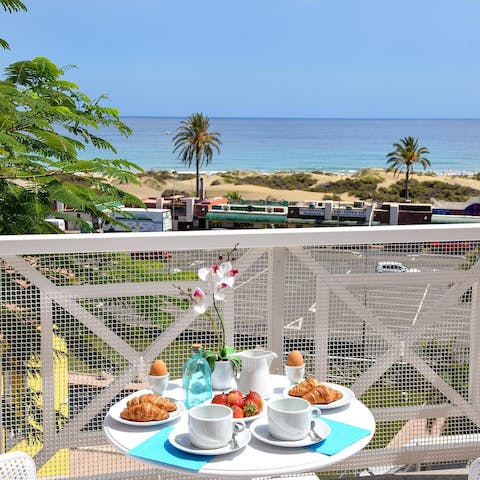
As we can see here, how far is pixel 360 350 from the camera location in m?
3.00

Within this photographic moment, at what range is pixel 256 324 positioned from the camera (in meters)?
2.95

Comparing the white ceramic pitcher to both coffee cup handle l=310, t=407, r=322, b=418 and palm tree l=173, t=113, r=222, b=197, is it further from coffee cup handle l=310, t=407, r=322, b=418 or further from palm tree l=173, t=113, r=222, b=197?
palm tree l=173, t=113, r=222, b=197

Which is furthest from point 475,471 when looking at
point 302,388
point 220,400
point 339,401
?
point 220,400

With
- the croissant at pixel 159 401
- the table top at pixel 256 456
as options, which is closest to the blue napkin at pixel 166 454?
the table top at pixel 256 456

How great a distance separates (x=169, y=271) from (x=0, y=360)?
719mm

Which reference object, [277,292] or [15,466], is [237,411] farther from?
[277,292]

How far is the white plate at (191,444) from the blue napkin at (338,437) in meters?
0.17

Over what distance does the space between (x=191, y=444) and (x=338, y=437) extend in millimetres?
382

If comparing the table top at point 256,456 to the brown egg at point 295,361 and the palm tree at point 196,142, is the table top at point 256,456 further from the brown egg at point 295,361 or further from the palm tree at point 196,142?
the palm tree at point 196,142

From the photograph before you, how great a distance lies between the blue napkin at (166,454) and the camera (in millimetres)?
1727

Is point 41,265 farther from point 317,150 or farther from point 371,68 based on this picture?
point 371,68

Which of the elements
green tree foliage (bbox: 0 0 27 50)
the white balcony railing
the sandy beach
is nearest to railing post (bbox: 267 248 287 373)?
the white balcony railing

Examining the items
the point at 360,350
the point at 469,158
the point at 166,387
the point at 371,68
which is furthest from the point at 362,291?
the point at 371,68

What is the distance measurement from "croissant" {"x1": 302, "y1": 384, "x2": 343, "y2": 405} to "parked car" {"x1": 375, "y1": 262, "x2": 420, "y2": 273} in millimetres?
915
